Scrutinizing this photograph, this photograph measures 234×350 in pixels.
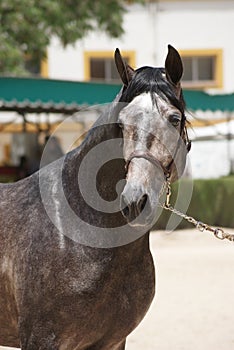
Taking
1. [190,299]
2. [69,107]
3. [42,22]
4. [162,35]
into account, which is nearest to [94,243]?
[190,299]

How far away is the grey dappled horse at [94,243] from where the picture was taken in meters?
2.71

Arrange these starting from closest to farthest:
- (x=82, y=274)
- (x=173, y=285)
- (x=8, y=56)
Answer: (x=82, y=274)
(x=173, y=285)
(x=8, y=56)

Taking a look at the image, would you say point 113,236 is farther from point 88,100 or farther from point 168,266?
point 88,100

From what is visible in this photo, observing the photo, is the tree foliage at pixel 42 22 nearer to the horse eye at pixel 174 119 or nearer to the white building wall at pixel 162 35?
the white building wall at pixel 162 35

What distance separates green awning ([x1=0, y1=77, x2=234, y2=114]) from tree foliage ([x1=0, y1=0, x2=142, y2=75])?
2.61 metres

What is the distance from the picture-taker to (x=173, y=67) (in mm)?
2744

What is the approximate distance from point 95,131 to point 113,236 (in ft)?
1.51

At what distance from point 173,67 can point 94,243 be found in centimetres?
81

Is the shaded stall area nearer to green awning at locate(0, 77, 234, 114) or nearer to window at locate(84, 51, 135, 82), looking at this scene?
green awning at locate(0, 77, 234, 114)

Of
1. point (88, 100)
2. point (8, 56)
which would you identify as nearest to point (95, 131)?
point (88, 100)

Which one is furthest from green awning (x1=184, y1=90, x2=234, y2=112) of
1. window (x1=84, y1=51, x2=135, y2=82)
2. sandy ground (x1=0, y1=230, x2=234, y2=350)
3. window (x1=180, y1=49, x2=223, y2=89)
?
window (x1=180, y1=49, x2=223, y2=89)

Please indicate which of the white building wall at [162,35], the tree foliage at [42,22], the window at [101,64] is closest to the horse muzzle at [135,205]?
the tree foliage at [42,22]

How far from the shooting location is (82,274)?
281cm

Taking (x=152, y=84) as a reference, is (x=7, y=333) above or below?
below
